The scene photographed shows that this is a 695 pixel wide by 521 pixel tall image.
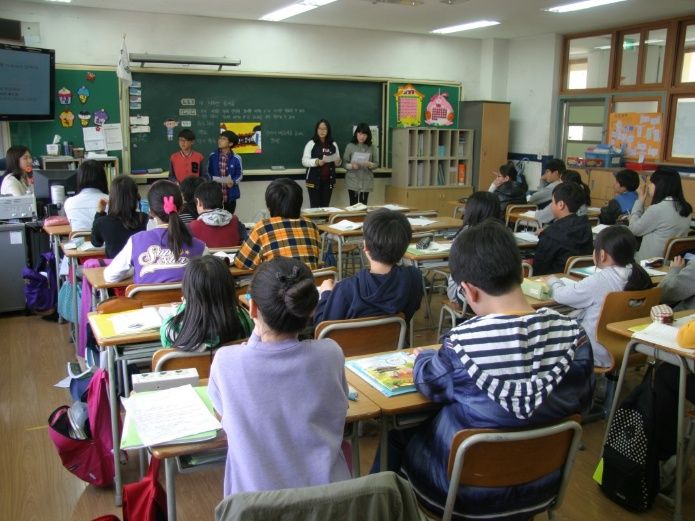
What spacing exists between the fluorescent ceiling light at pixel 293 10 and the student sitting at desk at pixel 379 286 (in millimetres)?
4917

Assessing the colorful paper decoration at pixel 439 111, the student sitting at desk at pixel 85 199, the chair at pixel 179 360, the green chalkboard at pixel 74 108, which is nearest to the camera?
the chair at pixel 179 360

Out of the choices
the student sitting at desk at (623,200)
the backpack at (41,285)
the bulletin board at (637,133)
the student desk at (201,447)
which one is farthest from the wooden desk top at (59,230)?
the bulletin board at (637,133)

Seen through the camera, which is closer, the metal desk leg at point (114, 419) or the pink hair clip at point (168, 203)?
the metal desk leg at point (114, 419)

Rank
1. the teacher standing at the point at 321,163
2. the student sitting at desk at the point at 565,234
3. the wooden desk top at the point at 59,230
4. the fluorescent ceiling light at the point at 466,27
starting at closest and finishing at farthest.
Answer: the student sitting at desk at the point at 565,234 < the wooden desk top at the point at 59,230 < the fluorescent ceiling light at the point at 466,27 < the teacher standing at the point at 321,163

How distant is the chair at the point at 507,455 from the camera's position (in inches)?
66.0

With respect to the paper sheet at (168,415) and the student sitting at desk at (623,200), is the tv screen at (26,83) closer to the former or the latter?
the paper sheet at (168,415)

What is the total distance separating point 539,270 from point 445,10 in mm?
4274

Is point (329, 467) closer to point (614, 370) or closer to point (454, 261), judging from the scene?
point (454, 261)

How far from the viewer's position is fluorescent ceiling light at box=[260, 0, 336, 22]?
7.07 m

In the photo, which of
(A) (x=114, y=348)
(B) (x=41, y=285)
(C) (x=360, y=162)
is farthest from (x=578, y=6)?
(A) (x=114, y=348)

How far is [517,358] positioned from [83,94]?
711 cm

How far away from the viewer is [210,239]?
169 inches

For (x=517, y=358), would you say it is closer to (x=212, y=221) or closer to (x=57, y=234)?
(x=212, y=221)

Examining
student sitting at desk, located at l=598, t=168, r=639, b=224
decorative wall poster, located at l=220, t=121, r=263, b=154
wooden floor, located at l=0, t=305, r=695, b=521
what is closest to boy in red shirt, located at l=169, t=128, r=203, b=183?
decorative wall poster, located at l=220, t=121, r=263, b=154
